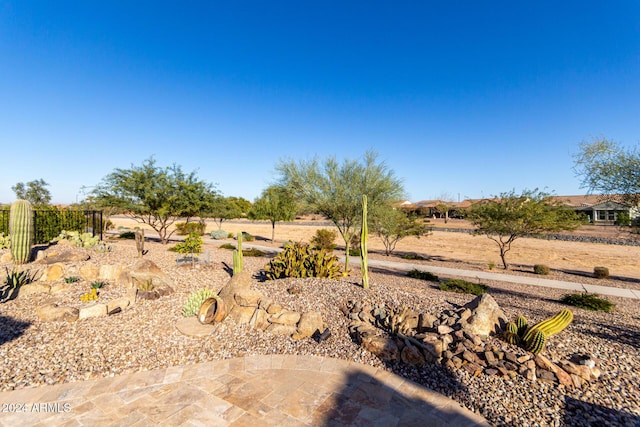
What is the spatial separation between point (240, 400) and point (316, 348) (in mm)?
1736

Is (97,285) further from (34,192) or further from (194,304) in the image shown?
(34,192)

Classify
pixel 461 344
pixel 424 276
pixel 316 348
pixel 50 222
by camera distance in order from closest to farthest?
pixel 461 344, pixel 316 348, pixel 424 276, pixel 50 222

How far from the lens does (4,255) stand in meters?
11.2

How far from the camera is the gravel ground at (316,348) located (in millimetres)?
3854

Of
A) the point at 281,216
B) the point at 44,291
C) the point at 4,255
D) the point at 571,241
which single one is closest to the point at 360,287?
the point at 44,291

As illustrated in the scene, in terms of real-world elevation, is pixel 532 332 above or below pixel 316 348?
above

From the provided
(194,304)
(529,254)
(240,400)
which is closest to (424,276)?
(194,304)

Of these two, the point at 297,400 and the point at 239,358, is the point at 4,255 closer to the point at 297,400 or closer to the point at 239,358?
the point at 239,358

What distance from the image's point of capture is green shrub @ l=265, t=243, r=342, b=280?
31.3 ft

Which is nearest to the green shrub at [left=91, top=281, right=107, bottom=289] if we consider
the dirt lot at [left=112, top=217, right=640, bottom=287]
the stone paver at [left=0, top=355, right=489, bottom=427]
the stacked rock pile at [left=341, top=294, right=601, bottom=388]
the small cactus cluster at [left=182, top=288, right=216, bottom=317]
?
the small cactus cluster at [left=182, top=288, right=216, bottom=317]

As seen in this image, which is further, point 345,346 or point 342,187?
point 342,187

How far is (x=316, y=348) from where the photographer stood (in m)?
5.41

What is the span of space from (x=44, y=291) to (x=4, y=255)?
18.5 feet

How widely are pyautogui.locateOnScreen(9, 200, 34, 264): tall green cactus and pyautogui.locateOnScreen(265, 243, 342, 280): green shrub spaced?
889 centimetres
